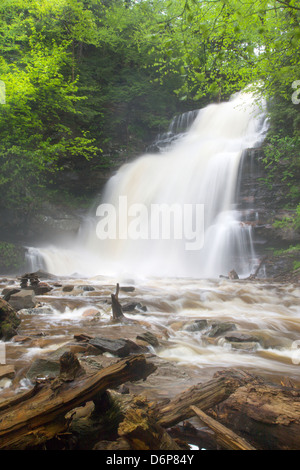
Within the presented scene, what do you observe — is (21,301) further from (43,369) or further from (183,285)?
(183,285)

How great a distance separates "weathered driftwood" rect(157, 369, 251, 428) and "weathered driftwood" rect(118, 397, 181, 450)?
0.62ft

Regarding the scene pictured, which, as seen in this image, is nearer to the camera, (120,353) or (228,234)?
(120,353)

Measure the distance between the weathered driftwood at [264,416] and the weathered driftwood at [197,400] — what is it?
51 millimetres

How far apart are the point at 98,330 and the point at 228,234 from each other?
10.9m

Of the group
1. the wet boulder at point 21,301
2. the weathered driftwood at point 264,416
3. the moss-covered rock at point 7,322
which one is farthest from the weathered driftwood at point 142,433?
the wet boulder at point 21,301

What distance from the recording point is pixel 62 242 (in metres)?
17.2

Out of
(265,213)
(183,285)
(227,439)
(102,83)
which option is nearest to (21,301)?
(227,439)

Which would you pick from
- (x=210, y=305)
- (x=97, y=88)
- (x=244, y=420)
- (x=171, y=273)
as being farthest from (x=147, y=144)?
(x=244, y=420)

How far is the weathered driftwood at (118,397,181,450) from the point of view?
1.32 metres

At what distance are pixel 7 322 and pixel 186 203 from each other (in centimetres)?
1405

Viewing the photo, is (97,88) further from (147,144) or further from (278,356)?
(278,356)

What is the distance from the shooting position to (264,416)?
1530 mm

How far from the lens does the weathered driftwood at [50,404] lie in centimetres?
129

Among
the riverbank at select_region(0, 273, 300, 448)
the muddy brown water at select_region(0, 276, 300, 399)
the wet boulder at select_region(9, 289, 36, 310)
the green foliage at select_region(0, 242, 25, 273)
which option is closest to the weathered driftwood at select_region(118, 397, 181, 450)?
the riverbank at select_region(0, 273, 300, 448)
